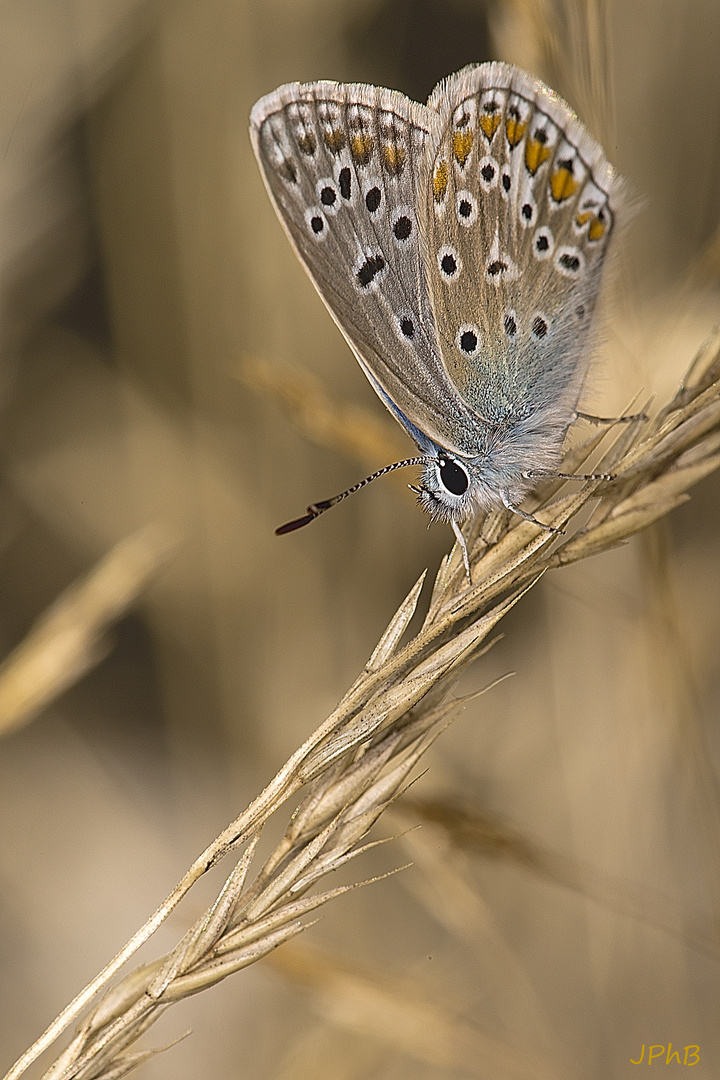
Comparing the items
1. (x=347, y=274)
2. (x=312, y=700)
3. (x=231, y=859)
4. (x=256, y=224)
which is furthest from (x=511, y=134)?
(x=231, y=859)

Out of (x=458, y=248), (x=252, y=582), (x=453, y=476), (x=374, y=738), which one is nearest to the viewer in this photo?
(x=374, y=738)

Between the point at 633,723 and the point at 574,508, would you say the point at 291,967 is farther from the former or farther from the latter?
the point at 633,723

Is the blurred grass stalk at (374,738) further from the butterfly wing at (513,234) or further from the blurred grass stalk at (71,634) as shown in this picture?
the blurred grass stalk at (71,634)

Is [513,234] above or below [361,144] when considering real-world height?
below

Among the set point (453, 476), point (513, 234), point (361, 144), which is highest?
point (361, 144)

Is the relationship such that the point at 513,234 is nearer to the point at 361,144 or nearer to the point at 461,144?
the point at 461,144

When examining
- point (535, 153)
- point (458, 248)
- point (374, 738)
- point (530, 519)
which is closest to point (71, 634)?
point (374, 738)

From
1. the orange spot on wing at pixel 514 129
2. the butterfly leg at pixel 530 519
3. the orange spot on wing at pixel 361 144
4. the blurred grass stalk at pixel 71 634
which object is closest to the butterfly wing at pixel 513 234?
the orange spot on wing at pixel 514 129
